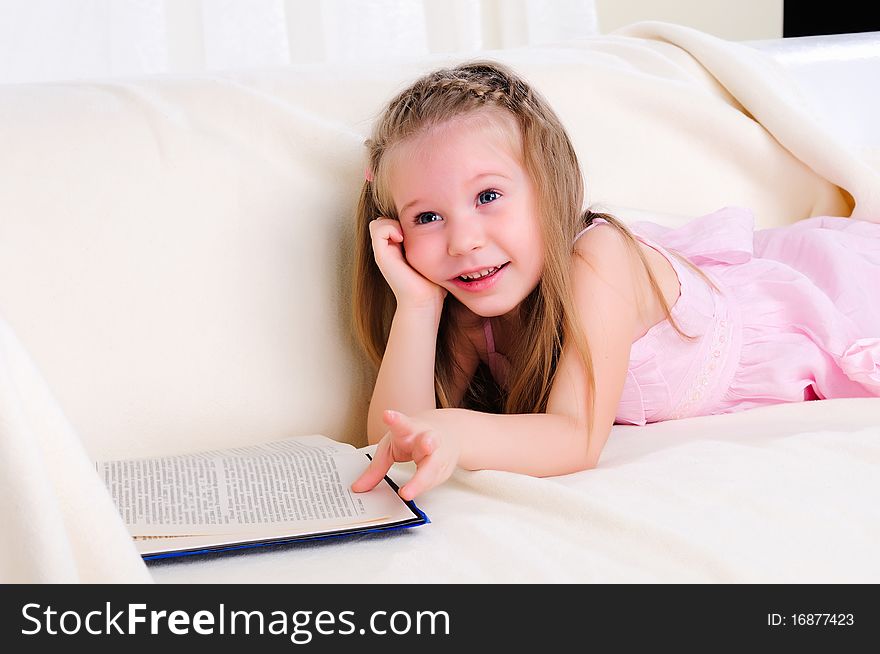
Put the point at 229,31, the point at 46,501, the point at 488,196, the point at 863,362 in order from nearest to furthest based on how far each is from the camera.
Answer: the point at 46,501 < the point at 488,196 < the point at 863,362 < the point at 229,31

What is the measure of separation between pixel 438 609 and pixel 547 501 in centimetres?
19

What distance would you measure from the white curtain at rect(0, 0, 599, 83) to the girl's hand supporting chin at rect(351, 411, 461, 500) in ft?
3.43

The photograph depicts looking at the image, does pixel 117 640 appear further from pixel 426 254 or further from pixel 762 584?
pixel 426 254

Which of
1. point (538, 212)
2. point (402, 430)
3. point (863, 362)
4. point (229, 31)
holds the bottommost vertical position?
point (863, 362)

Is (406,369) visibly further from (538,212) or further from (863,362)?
(863,362)

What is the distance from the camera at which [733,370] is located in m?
1.22

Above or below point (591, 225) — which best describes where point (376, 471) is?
below

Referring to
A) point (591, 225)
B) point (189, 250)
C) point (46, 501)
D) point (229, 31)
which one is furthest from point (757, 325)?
point (229, 31)

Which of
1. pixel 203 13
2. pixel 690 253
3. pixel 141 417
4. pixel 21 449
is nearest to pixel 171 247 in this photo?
pixel 141 417

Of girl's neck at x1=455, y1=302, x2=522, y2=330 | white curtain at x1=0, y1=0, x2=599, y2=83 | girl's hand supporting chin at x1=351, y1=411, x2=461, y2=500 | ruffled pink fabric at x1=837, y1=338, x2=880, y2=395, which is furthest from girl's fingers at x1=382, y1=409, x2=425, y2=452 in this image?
white curtain at x1=0, y1=0, x2=599, y2=83

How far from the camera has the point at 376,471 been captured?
0.85m

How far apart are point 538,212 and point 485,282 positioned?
9 centimetres

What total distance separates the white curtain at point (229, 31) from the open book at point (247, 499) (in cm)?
95

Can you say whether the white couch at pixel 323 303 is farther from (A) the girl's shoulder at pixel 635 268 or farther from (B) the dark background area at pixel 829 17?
(B) the dark background area at pixel 829 17
